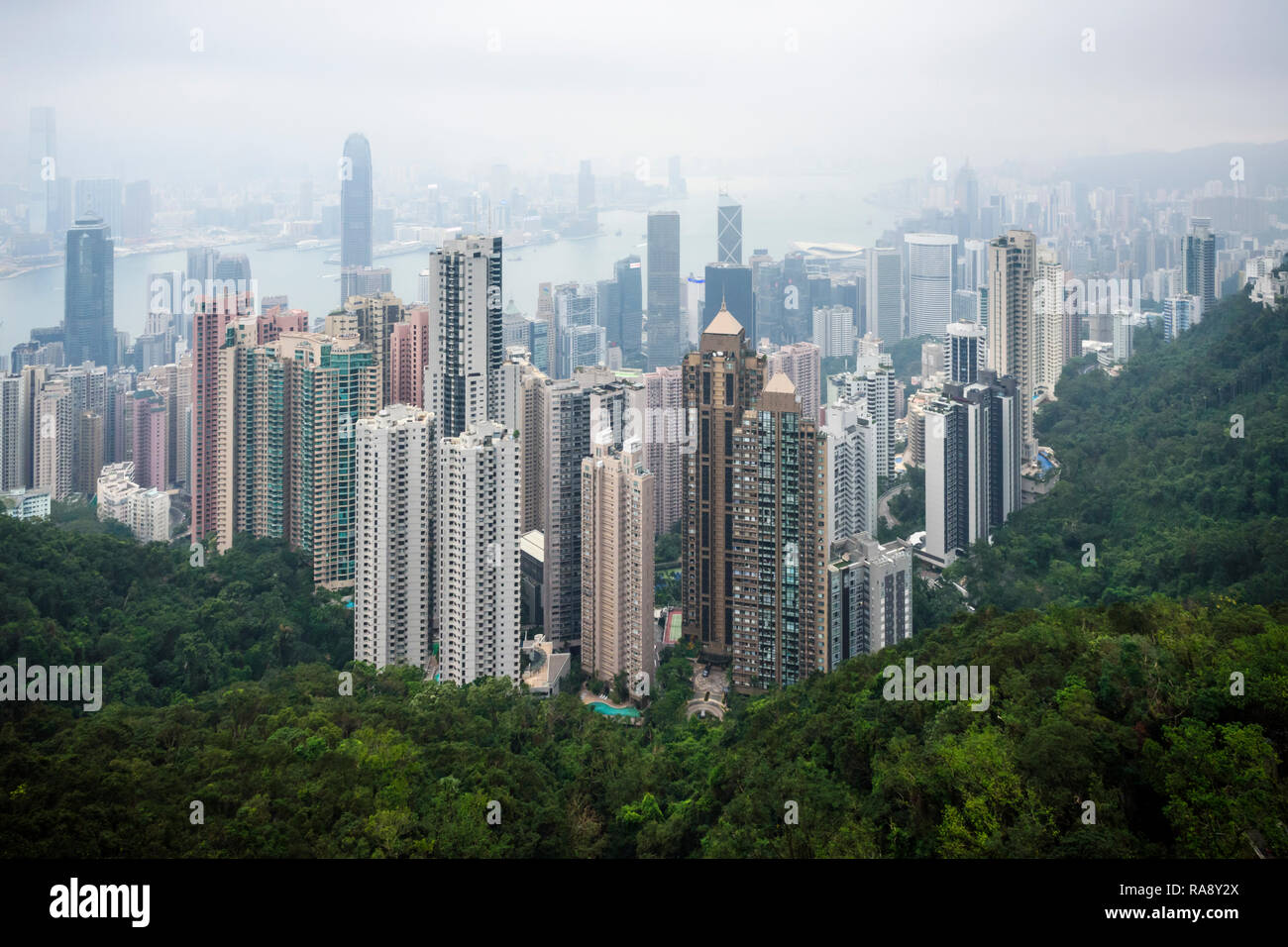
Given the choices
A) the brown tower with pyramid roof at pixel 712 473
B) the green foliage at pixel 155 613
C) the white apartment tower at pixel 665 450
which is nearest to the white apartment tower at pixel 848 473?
the brown tower with pyramid roof at pixel 712 473

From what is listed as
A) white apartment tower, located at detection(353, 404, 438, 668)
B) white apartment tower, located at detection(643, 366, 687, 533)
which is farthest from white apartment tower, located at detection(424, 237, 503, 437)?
white apartment tower, located at detection(643, 366, 687, 533)

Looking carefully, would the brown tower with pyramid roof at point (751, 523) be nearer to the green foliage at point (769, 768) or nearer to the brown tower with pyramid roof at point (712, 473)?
the brown tower with pyramid roof at point (712, 473)

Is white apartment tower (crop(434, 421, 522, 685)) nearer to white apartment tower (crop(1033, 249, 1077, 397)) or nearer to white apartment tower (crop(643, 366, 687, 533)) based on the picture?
white apartment tower (crop(643, 366, 687, 533))

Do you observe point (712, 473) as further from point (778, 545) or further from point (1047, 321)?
point (1047, 321)

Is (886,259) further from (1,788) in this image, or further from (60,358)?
(1,788)

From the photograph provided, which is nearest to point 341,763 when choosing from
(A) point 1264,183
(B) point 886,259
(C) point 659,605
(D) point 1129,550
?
(C) point 659,605

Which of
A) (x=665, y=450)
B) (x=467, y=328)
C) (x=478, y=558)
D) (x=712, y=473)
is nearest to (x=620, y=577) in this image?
(x=478, y=558)

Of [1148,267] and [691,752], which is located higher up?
[1148,267]
